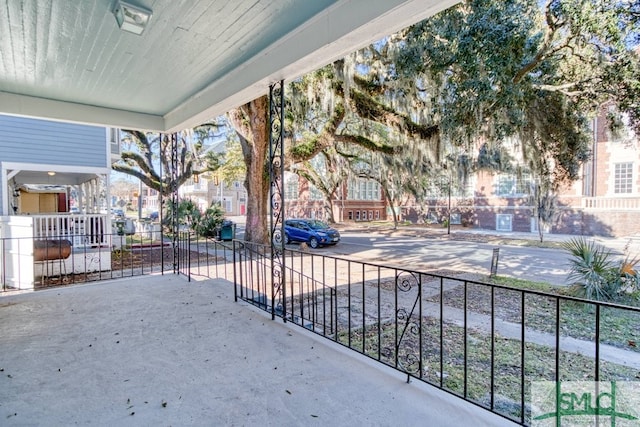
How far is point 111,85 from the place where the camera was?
3682 millimetres

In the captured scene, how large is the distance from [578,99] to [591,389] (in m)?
5.26

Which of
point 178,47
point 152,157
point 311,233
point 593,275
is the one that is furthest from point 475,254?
point 152,157

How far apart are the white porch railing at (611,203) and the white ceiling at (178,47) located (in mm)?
17242

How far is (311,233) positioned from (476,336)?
860 cm

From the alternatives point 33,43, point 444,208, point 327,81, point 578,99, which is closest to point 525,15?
point 578,99

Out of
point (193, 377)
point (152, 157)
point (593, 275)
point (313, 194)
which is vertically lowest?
point (193, 377)

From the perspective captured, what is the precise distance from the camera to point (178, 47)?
2732 millimetres

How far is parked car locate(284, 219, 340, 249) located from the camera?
1196cm

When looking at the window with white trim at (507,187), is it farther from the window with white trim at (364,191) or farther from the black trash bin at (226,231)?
the black trash bin at (226,231)

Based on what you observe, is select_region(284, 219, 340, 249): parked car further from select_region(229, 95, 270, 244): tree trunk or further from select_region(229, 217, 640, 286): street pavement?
select_region(229, 95, 270, 244): tree trunk

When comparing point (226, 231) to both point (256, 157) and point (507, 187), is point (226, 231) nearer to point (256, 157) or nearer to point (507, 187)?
point (256, 157)

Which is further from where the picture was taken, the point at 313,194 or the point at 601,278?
the point at 313,194

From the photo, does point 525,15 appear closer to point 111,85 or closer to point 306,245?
point 111,85

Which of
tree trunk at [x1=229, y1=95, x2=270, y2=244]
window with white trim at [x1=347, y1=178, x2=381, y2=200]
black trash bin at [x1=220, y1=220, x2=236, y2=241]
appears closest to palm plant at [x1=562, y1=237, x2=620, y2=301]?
tree trunk at [x1=229, y1=95, x2=270, y2=244]
